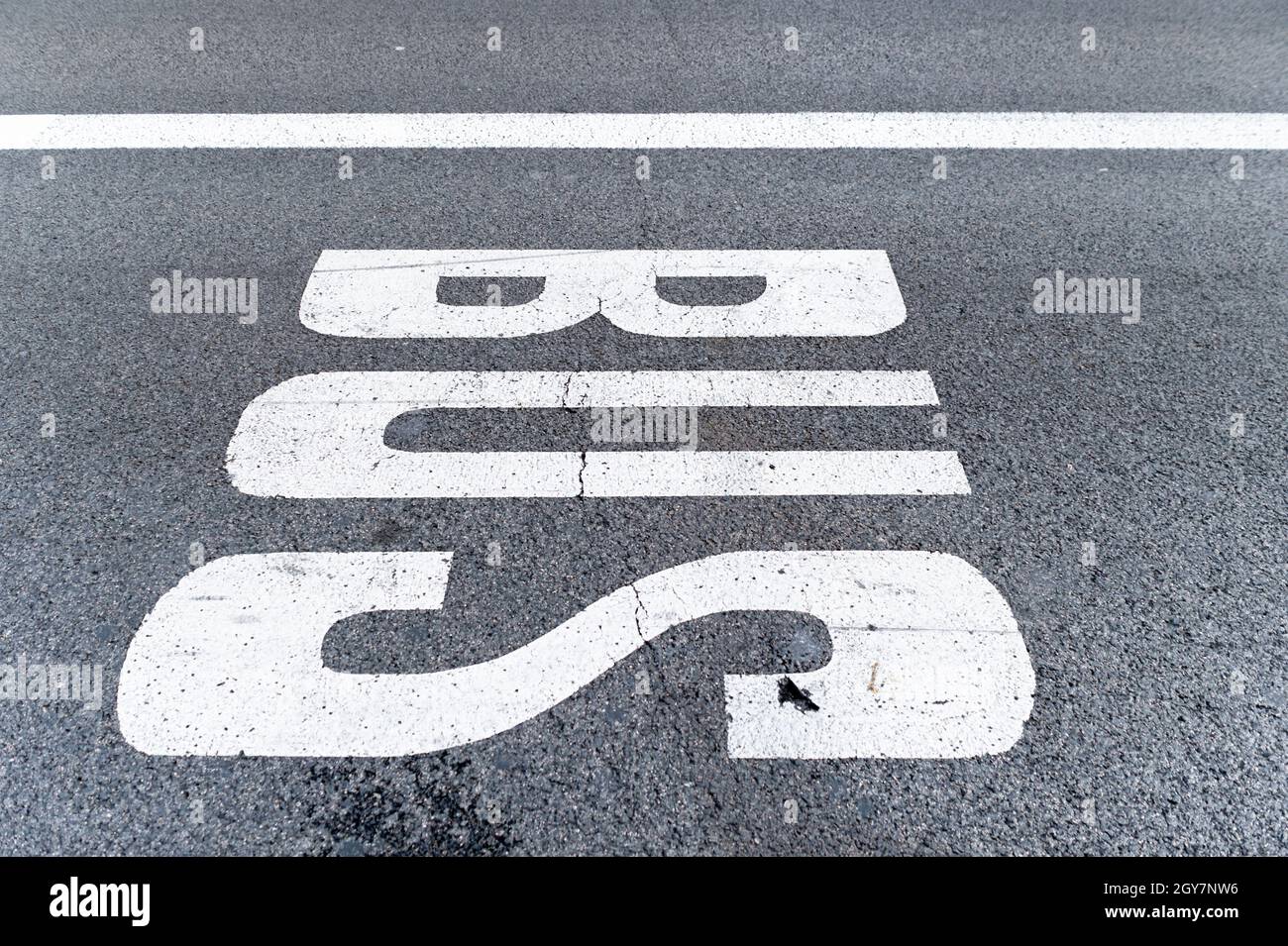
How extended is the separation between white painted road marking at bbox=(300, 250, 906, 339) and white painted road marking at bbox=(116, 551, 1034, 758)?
1.34 meters

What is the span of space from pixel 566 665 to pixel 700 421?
4.06 ft

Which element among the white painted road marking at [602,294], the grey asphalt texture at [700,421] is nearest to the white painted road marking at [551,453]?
the grey asphalt texture at [700,421]

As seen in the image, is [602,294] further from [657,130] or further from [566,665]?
[566,665]

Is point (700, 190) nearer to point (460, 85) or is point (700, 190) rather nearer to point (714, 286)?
point (714, 286)

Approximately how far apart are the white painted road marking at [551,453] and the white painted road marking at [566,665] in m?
0.34

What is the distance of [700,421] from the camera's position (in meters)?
3.77

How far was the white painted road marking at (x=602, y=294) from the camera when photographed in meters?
4.22

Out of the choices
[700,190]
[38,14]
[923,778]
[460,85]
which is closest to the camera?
[923,778]

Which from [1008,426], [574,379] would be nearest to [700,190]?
[574,379]

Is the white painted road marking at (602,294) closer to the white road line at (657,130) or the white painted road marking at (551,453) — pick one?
the white painted road marking at (551,453)

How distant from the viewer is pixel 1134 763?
265 centimetres

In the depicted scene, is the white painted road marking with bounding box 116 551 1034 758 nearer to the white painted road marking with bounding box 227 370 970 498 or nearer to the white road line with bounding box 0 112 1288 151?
the white painted road marking with bounding box 227 370 970 498
